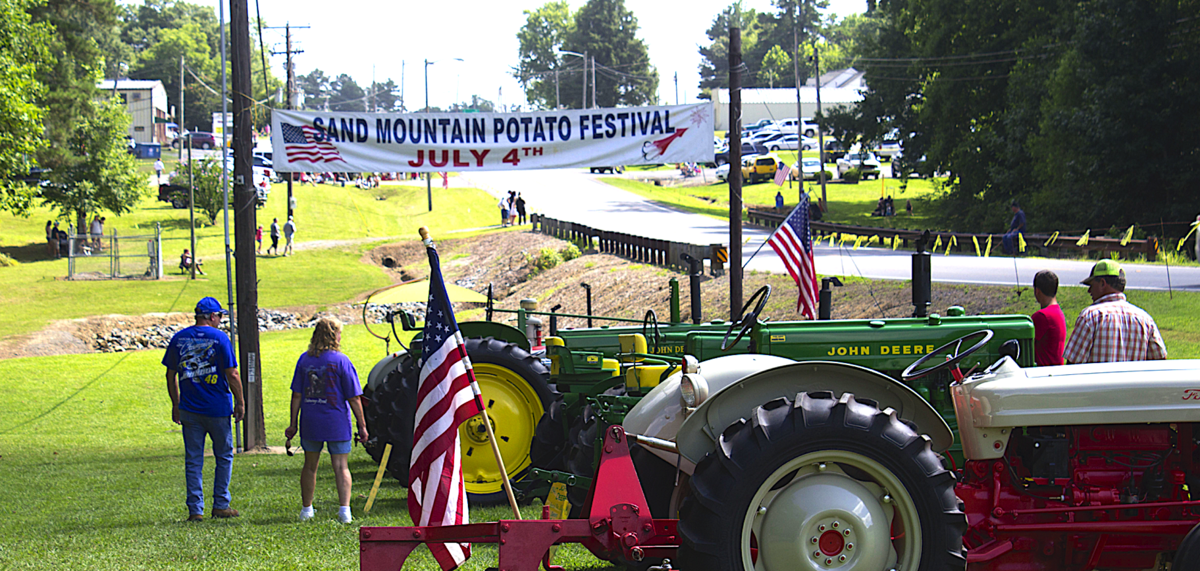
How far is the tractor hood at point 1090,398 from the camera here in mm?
4473

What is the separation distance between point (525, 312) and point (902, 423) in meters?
6.00

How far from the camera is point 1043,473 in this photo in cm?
473

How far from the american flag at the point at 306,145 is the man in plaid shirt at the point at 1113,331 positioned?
771 centimetres

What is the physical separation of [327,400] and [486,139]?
4.75 m

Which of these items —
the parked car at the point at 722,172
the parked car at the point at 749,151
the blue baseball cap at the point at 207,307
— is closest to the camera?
the blue baseball cap at the point at 207,307

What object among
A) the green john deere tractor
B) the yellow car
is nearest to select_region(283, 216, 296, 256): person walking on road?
the yellow car

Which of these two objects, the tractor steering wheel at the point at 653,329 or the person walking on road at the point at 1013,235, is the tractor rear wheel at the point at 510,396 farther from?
the person walking on road at the point at 1013,235

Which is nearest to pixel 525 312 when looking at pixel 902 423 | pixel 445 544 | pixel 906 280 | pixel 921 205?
pixel 445 544

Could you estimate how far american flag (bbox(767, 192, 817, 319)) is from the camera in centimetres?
1304

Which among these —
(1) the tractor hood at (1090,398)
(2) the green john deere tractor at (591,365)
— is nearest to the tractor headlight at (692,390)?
(2) the green john deere tractor at (591,365)

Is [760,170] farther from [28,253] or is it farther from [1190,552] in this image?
[1190,552]

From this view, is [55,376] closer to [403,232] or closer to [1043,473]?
[1043,473]

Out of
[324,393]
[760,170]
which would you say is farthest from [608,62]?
[324,393]

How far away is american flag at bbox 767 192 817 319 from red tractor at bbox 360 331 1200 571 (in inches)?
318
